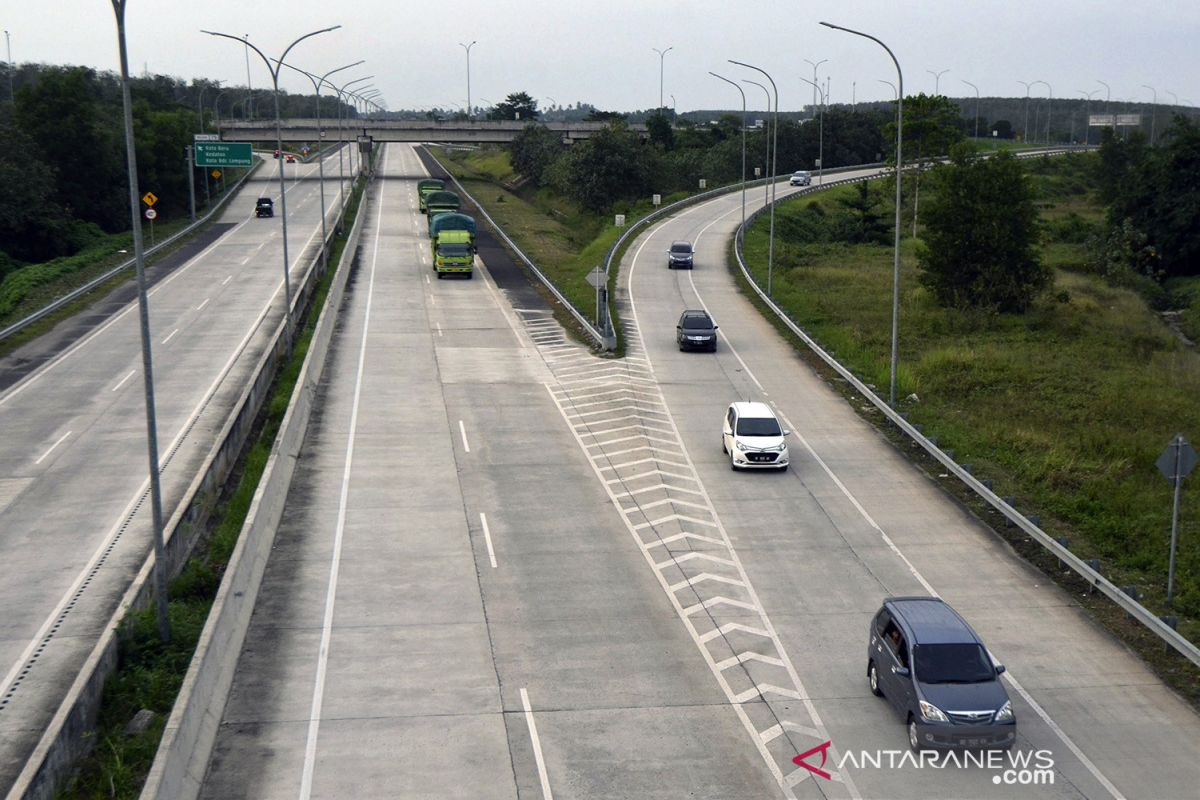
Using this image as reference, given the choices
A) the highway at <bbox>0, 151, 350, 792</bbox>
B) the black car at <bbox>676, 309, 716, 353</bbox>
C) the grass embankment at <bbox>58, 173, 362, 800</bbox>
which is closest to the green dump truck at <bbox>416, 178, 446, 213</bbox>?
the highway at <bbox>0, 151, 350, 792</bbox>

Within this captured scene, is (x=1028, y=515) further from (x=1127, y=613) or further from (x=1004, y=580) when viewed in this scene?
(x=1127, y=613)

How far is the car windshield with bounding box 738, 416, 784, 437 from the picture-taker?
3139cm

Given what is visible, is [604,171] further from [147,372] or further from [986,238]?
[147,372]

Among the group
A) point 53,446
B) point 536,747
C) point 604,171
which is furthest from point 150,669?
point 604,171

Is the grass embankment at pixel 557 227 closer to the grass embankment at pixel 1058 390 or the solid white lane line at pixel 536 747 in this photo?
the grass embankment at pixel 1058 390

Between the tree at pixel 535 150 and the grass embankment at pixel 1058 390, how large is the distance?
187 feet

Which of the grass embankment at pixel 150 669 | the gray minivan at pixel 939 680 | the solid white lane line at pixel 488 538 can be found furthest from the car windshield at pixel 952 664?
the grass embankment at pixel 150 669

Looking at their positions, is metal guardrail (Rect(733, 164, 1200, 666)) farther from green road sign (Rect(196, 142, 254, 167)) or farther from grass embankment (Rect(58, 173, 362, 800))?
green road sign (Rect(196, 142, 254, 167))

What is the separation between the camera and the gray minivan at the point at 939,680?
648 inches

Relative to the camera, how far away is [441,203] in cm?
8412

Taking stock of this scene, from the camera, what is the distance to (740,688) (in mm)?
19047

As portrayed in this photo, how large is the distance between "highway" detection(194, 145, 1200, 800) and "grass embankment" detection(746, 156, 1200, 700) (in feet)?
7.18

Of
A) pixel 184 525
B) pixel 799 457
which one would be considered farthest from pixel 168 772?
pixel 799 457

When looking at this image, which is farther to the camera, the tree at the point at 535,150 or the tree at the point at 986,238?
the tree at the point at 535,150
